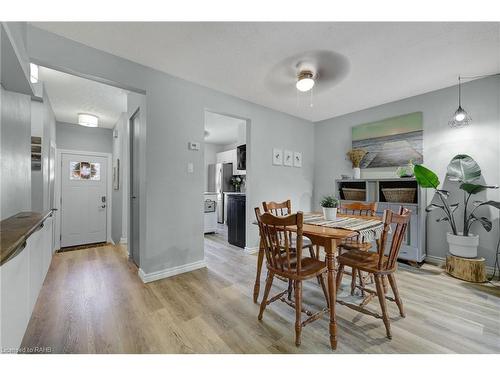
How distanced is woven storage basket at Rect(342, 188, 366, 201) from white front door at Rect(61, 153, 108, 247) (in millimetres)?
4934

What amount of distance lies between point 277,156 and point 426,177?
222cm

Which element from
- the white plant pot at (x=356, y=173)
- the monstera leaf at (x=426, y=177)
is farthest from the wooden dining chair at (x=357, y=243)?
the white plant pot at (x=356, y=173)

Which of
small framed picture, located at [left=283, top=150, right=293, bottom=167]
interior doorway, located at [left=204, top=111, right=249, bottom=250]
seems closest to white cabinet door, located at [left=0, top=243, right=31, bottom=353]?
interior doorway, located at [left=204, top=111, right=249, bottom=250]

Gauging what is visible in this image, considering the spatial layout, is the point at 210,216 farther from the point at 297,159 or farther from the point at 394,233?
the point at 394,233

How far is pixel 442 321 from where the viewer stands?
1.80 metres

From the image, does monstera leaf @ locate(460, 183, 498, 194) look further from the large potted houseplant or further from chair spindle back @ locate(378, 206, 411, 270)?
chair spindle back @ locate(378, 206, 411, 270)

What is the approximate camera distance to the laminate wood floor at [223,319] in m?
1.51

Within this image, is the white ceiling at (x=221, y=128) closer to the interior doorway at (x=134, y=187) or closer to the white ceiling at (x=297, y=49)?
the interior doorway at (x=134, y=187)

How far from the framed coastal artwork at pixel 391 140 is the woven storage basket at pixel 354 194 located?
0.55 m

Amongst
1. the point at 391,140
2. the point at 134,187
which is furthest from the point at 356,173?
the point at 134,187

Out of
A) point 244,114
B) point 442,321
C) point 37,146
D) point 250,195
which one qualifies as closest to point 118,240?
point 37,146

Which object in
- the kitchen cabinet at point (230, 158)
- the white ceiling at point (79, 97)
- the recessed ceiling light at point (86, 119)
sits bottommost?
the kitchen cabinet at point (230, 158)
